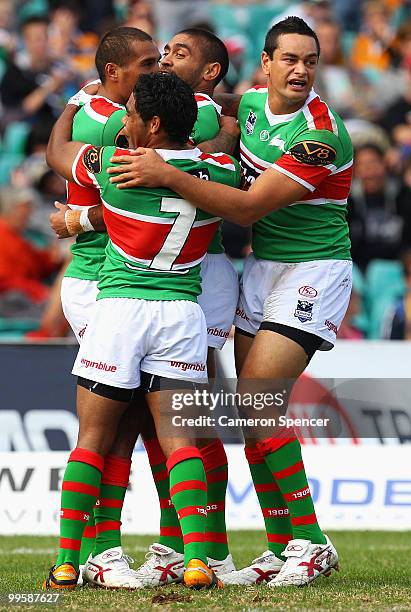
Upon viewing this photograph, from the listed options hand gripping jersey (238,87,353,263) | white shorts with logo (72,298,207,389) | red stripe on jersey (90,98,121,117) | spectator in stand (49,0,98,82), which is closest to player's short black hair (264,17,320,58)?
hand gripping jersey (238,87,353,263)

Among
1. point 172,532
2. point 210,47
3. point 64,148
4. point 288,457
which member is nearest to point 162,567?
point 172,532

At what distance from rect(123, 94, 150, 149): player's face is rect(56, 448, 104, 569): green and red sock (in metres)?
1.48

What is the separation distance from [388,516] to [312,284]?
3.30 meters

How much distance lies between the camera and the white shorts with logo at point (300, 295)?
5.90 metres

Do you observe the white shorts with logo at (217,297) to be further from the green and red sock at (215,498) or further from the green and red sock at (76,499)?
the green and red sock at (76,499)

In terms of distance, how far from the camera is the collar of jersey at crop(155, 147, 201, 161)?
5.46 meters

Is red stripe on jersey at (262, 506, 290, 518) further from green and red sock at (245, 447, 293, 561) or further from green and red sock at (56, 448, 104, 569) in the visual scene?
green and red sock at (56, 448, 104, 569)

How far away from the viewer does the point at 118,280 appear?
18.2 feet

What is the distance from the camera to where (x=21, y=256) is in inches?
454

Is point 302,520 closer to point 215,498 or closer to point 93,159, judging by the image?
point 215,498

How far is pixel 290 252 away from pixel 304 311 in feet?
1.08

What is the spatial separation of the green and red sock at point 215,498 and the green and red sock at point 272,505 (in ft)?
0.53

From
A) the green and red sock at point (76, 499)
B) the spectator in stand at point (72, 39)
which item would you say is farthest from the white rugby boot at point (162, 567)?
the spectator in stand at point (72, 39)

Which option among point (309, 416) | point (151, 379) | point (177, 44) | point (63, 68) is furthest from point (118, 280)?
point (63, 68)
